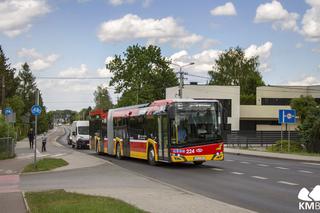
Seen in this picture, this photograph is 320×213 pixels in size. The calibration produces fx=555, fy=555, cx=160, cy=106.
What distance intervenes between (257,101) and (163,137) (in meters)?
65.4

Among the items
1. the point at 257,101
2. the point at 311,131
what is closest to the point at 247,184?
the point at 311,131

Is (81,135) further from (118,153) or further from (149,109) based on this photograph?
(149,109)

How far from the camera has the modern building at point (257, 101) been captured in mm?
79062

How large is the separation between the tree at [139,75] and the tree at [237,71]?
1366 centimetres

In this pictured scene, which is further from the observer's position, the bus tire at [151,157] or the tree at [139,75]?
the tree at [139,75]

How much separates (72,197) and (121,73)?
8306 cm

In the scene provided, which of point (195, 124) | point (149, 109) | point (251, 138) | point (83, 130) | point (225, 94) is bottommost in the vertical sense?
point (251, 138)

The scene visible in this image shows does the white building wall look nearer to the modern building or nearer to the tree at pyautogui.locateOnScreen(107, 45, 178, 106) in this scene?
the modern building

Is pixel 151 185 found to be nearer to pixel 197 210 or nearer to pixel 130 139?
pixel 197 210

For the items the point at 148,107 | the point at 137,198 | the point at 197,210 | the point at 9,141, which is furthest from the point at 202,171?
the point at 9,141

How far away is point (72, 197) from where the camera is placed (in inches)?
489

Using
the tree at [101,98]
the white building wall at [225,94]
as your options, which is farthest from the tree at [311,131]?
the tree at [101,98]

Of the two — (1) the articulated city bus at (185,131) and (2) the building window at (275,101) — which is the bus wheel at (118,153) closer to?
(1) the articulated city bus at (185,131)

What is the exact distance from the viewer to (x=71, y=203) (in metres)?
11.3
